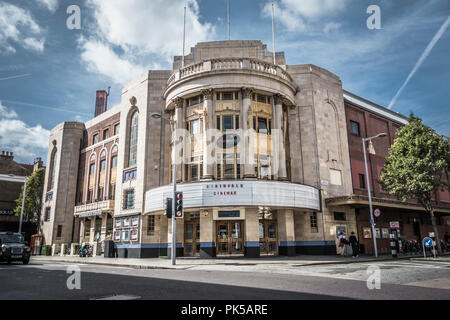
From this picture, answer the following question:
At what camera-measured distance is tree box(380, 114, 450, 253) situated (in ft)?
91.9

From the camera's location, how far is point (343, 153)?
32.9 meters

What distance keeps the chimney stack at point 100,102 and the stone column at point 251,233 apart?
3353cm

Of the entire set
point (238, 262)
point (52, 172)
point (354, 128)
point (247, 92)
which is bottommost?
point (238, 262)

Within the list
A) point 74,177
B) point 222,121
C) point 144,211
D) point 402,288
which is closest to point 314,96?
point 222,121

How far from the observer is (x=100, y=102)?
50.1 meters

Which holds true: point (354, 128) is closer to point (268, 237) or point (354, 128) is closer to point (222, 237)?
point (268, 237)

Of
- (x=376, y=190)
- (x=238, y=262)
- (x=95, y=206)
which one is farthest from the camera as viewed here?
(x=95, y=206)

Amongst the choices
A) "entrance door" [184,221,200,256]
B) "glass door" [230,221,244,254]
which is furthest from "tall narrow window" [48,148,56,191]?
"glass door" [230,221,244,254]

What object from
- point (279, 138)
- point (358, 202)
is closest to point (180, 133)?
point (279, 138)

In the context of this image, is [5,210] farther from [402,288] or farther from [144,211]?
[402,288]

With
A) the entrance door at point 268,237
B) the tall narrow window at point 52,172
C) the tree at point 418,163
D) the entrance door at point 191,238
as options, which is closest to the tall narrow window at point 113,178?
the entrance door at point 191,238

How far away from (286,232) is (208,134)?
10254 millimetres

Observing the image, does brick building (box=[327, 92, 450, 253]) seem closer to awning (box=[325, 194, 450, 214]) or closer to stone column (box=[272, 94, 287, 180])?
awning (box=[325, 194, 450, 214])

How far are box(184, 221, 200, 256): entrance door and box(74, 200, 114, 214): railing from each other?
11.4m
